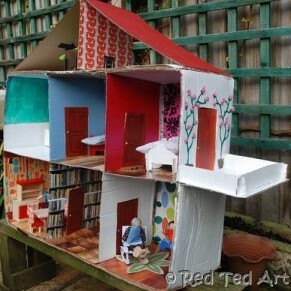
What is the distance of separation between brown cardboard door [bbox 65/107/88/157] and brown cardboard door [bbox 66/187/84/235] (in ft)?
0.70

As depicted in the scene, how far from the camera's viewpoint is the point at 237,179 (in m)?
1.39

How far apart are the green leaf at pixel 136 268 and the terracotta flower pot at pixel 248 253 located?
55 cm

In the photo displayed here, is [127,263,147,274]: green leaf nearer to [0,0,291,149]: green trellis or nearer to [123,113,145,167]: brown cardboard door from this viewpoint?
[123,113,145,167]: brown cardboard door

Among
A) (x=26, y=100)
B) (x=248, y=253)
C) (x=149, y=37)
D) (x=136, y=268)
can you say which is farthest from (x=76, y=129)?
(x=248, y=253)

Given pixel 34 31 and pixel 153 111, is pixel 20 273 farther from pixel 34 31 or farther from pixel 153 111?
pixel 34 31

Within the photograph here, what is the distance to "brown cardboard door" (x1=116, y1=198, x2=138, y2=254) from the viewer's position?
1898mm

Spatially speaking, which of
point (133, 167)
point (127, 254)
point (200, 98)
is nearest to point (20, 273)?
point (127, 254)

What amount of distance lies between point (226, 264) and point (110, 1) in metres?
2.01

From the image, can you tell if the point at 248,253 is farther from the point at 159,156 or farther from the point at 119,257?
the point at 159,156

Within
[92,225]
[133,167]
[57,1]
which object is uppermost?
[57,1]

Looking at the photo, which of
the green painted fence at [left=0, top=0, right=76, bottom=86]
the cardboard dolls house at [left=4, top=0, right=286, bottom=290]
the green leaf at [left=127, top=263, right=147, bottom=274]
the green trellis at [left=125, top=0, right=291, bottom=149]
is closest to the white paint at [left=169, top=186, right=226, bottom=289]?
the cardboard dolls house at [left=4, top=0, right=286, bottom=290]

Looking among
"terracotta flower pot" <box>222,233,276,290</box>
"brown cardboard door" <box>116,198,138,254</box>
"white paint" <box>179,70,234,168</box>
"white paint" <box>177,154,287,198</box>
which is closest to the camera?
"white paint" <box>177,154,287,198</box>

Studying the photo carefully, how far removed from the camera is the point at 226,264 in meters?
2.16

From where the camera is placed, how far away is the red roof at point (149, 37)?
160cm
